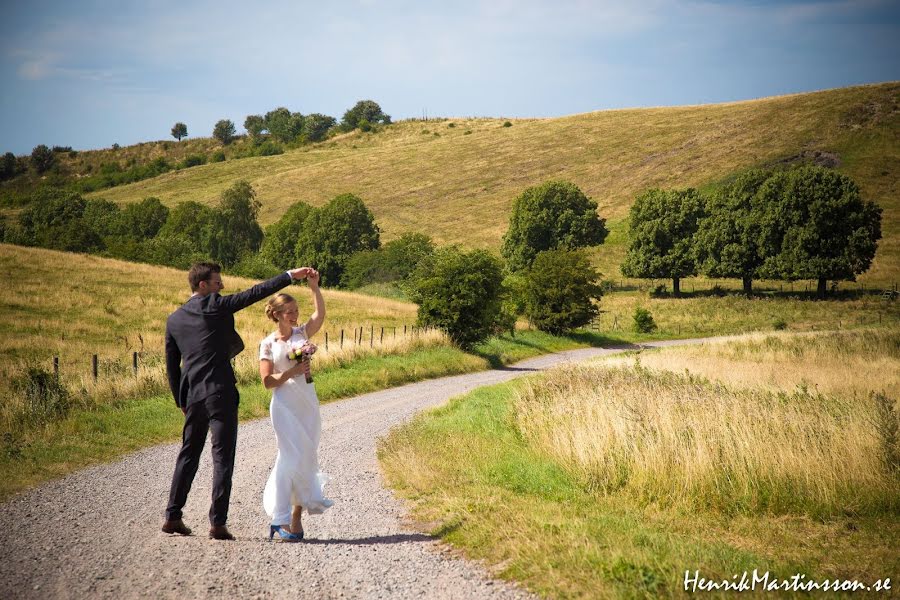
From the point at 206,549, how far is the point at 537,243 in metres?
78.4

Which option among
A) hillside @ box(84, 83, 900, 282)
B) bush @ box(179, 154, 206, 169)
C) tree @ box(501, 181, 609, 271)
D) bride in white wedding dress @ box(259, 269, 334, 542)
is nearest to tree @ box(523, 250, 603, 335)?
hillside @ box(84, 83, 900, 282)

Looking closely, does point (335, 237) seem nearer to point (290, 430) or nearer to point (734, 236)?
point (734, 236)

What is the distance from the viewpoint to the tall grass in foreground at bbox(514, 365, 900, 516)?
360 inches

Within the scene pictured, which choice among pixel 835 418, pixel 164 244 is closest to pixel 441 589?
pixel 835 418

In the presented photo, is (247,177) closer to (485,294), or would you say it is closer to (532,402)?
(485,294)

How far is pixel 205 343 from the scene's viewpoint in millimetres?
7375

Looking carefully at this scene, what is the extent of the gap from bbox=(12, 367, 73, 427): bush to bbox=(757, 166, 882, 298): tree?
61.4 m

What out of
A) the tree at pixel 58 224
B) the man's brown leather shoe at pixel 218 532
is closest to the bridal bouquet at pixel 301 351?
the man's brown leather shoe at pixel 218 532

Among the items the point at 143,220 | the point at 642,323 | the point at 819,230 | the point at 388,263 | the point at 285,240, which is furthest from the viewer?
the point at 143,220

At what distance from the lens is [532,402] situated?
14.6 meters

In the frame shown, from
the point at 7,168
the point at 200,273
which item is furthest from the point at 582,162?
the point at 7,168

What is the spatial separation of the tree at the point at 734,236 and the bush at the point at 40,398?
6203cm

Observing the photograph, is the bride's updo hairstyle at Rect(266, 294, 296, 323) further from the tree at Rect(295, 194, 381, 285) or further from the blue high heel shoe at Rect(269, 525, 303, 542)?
the tree at Rect(295, 194, 381, 285)

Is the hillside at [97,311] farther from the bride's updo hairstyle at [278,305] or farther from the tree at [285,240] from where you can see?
the tree at [285,240]
